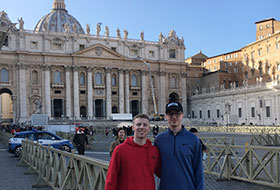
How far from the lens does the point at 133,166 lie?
3.63 meters

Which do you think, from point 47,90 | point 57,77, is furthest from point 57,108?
point 57,77

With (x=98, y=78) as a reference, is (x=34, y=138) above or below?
below

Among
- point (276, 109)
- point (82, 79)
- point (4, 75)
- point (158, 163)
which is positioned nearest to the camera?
point (158, 163)

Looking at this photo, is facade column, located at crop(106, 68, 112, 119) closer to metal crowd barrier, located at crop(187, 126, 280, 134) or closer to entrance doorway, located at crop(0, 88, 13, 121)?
metal crowd barrier, located at crop(187, 126, 280, 134)

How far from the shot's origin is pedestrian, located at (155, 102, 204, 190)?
366 centimetres

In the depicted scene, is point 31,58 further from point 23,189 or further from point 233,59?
point 23,189

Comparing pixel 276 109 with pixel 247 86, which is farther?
pixel 247 86

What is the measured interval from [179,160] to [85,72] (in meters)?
58.9

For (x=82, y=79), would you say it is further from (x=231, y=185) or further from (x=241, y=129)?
(x=231, y=185)

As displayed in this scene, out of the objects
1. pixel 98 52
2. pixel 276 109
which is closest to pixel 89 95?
pixel 98 52

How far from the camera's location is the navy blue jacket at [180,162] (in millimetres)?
3656

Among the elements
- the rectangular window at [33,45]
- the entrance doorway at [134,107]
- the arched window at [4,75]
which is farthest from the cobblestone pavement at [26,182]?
the entrance doorway at [134,107]

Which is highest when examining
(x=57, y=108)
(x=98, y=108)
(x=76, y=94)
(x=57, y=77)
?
(x=57, y=77)

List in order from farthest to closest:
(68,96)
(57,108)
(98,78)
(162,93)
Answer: (162,93) → (98,78) → (57,108) → (68,96)
